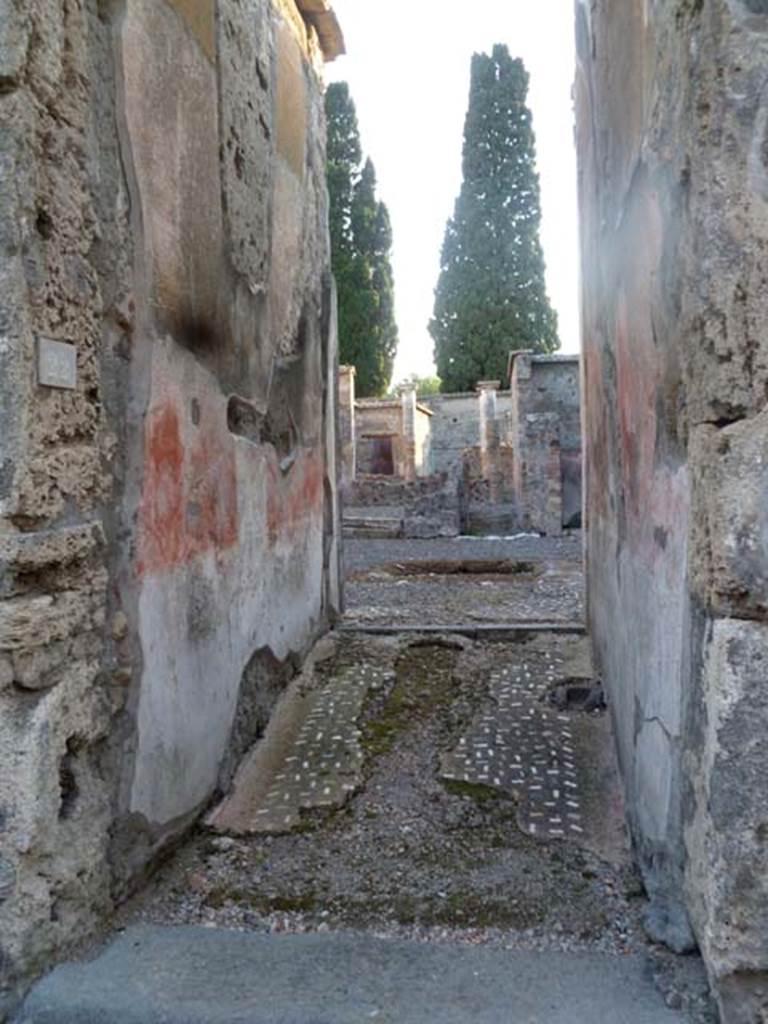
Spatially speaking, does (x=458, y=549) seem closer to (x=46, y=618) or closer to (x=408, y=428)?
(x=46, y=618)

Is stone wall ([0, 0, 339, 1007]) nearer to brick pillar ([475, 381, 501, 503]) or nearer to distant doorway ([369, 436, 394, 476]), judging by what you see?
brick pillar ([475, 381, 501, 503])

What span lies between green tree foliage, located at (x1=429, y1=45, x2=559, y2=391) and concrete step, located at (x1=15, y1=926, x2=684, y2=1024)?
68.7 ft

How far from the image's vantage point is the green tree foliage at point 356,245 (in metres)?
22.0

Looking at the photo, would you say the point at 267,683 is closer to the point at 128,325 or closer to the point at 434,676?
the point at 434,676

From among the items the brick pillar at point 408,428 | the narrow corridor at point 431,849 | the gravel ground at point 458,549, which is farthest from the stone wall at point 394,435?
the narrow corridor at point 431,849

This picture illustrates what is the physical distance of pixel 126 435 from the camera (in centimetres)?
195

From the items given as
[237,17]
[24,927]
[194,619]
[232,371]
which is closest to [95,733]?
[24,927]

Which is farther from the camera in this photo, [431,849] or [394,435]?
[394,435]

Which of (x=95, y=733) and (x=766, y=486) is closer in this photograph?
(x=766, y=486)

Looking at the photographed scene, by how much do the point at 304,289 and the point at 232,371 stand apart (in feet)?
3.69

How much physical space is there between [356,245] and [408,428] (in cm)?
501

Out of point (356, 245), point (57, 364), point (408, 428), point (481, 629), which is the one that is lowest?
point (481, 629)

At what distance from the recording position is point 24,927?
156 cm

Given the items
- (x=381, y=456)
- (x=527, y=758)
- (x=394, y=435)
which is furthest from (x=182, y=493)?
(x=381, y=456)
